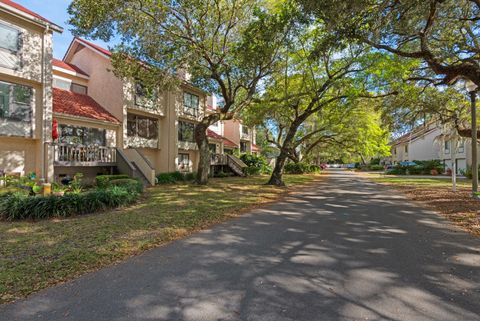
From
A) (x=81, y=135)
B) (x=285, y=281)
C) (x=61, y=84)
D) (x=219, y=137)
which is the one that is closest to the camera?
(x=285, y=281)

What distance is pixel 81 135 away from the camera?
55.2 feet

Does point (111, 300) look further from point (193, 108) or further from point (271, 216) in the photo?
point (193, 108)

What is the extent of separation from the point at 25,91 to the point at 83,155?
4012mm

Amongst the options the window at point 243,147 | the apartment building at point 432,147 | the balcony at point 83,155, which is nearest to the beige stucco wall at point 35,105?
the balcony at point 83,155

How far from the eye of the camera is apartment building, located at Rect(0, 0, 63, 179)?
1285 cm

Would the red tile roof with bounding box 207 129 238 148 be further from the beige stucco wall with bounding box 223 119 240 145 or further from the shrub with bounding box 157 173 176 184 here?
the shrub with bounding box 157 173 176 184

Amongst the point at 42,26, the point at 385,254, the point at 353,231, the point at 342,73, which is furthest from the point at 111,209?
the point at 342,73

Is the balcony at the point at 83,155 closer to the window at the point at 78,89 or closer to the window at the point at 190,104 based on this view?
the window at the point at 78,89

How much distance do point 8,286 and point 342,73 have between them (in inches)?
693

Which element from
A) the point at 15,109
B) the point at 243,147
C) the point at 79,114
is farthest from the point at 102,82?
the point at 243,147

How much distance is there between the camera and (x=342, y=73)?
17141 millimetres

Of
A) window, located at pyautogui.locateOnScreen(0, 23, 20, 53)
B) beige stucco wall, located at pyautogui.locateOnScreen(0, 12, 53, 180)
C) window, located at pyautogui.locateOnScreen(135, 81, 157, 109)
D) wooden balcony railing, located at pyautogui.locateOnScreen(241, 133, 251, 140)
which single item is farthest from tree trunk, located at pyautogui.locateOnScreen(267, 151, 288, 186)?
wooden balcony railing, located at pyautogui.locateOnScreen(241, 133, 251, 140)

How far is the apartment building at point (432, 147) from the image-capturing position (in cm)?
3228

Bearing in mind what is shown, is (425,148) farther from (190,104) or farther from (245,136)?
(190,104)
